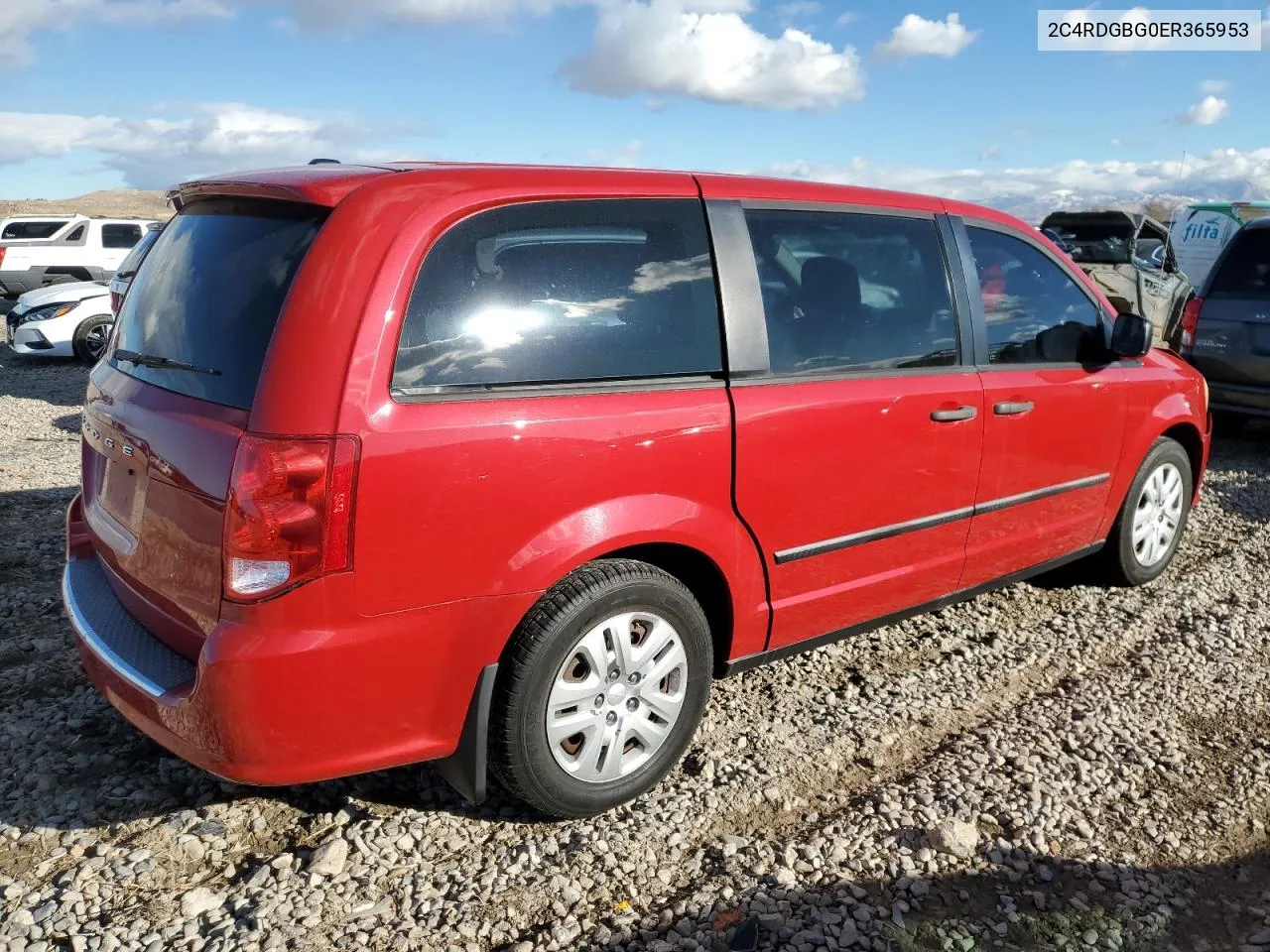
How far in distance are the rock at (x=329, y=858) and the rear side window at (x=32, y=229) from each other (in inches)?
753

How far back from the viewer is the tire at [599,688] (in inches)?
106

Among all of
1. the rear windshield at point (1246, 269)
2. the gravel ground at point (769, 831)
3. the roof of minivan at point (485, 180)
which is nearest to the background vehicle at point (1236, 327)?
the rear windshield at point (1246, 269)

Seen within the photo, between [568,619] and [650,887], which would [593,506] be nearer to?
[568,619]

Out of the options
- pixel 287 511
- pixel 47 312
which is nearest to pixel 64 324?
pixel 47 312

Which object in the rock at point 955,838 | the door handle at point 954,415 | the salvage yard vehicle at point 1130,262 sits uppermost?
the salvage yard vehicle at point 1130,262

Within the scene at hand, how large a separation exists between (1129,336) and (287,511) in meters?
3.55

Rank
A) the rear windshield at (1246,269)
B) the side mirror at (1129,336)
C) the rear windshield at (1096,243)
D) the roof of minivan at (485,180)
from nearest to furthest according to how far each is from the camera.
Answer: the roof of minivan at (485,180), the side mirror at (1129,336), the rear windshield at (1246,269), the rear windshield at (1096,243)

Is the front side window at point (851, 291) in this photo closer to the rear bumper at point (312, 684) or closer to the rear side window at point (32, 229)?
the rear bumper at point (312, 684)

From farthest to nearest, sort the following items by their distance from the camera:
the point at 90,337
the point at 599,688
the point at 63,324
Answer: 1. the point at 90,337
2. the point at 63,324
3. the point at 599,688

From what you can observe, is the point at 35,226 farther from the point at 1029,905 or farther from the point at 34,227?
the point at 1029,905

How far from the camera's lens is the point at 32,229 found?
1878 cm

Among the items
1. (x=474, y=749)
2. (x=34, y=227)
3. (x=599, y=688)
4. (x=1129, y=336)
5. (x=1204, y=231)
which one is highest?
(x=1204, y=231)

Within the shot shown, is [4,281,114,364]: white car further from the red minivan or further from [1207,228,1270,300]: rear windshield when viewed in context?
[1207,228,1270,300]: rear windshield

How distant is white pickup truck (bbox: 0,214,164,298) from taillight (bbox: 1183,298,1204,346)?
16.7m
